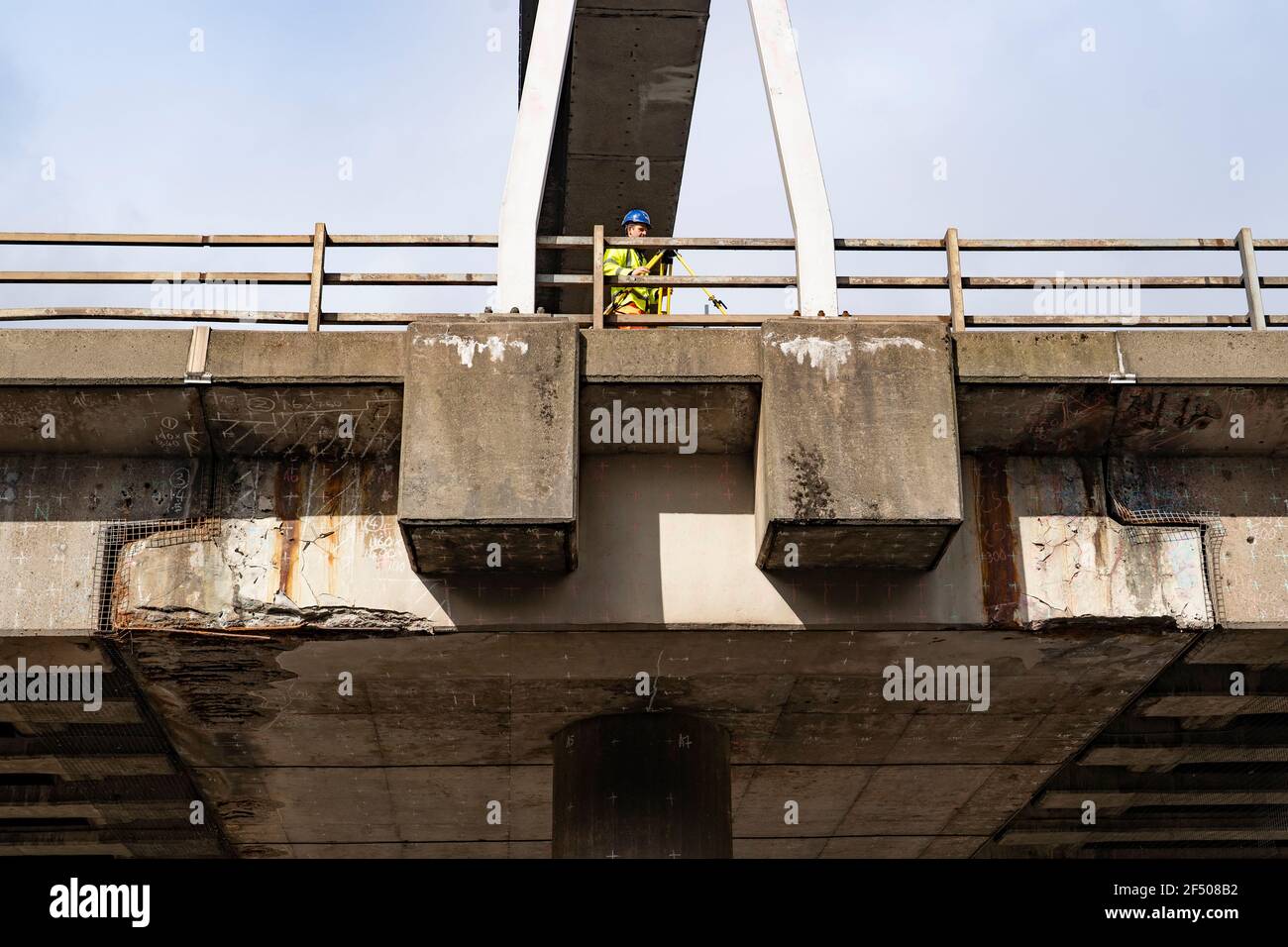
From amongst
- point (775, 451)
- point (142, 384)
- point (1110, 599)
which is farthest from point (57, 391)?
point (1110, 599)

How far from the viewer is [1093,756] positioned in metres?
12.4

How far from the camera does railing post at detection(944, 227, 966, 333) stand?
976cm

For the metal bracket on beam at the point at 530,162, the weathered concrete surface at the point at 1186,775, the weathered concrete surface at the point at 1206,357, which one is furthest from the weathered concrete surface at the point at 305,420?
the weathered concrete surface at the point at 1186,775

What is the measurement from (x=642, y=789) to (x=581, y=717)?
0.89 metres

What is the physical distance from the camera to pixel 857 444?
8609mm

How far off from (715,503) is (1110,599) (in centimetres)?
270

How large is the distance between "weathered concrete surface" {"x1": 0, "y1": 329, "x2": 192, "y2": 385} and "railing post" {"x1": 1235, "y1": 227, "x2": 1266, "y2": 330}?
7.30m

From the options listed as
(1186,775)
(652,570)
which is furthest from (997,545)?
(1186,775)

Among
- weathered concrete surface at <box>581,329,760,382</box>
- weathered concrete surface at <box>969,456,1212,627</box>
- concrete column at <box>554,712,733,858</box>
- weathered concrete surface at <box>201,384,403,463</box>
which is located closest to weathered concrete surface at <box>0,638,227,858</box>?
weathered concrete surface at <box>201,384,403,463</box>

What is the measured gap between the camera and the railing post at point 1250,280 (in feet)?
32.9

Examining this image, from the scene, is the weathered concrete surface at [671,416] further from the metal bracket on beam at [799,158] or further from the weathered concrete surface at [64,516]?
the weathered concrete surface at [64,516]

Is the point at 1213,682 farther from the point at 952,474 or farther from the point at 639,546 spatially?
the point at 639,546

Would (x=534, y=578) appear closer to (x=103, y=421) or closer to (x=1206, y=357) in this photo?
(x=103, y=421)
